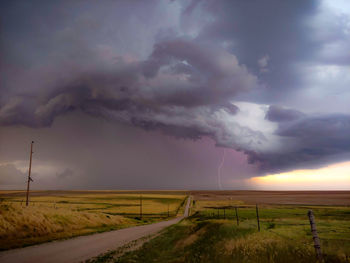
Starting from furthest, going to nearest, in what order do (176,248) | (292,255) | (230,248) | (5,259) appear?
1. (176,248)
2. (5,259)
3. (230,248)
4. (292,255)

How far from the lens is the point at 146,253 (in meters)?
19.3

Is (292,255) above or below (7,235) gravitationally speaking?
above

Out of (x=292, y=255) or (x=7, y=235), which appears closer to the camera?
(x=292, y=255)

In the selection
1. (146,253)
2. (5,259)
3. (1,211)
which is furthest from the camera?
(1,211)

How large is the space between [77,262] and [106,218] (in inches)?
1481

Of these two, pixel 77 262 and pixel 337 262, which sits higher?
pixel 337 262

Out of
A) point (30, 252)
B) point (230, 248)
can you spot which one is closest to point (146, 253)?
point (230, 248)

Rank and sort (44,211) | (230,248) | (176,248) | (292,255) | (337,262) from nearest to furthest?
(337,262), (292,255), (230,248), (176,248), (44,211)

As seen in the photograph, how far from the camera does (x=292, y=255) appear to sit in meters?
12.4

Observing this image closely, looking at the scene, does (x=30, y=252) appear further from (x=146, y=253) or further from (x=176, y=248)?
(x=176, y=248)

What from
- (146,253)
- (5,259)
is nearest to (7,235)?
(5,259)

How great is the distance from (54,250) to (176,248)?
1051 cm

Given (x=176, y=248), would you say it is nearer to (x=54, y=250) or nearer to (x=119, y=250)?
(x=119, y=250)

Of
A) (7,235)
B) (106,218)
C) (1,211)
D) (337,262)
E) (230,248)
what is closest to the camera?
(337,262)
